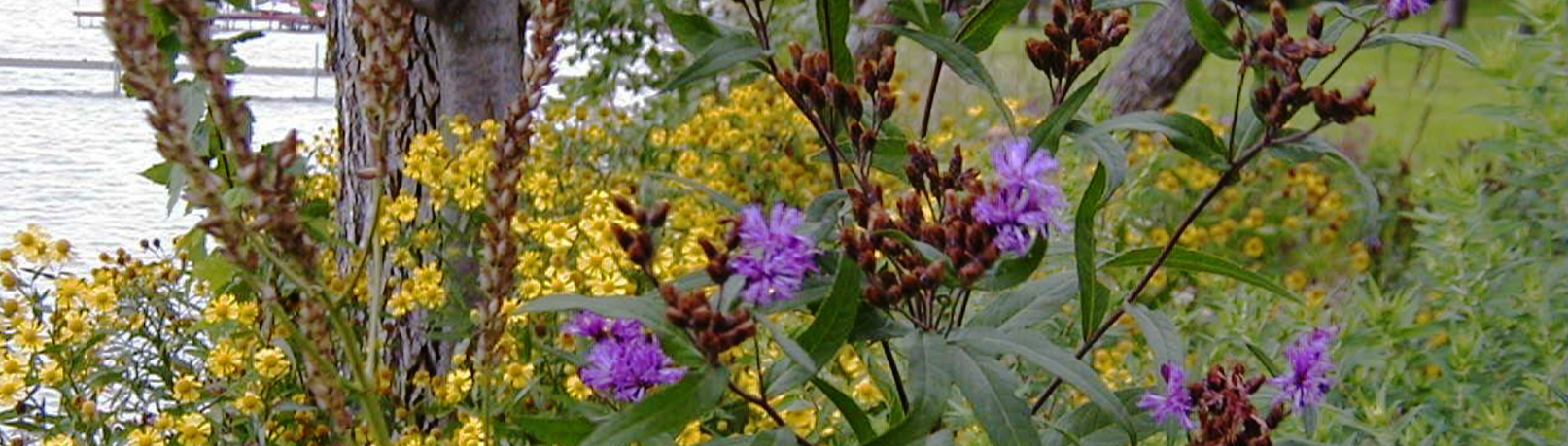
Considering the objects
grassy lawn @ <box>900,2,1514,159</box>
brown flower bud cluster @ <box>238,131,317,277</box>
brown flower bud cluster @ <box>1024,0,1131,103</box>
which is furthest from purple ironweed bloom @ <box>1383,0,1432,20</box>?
grassy lawn @ <box>900,2,1514,159</box>

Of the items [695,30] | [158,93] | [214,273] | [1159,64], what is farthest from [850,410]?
[1159,64]

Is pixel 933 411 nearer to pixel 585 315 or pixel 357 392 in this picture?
pixel 585 315

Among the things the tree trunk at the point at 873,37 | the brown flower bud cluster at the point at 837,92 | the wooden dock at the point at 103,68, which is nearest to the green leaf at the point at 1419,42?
the brown flower bud cluster at the point at 837,92

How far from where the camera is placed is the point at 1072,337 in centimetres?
153

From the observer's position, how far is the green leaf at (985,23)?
2.52 feet

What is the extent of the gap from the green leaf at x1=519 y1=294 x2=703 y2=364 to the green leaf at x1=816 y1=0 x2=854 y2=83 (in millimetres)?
162

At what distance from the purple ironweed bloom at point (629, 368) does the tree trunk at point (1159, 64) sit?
2.26m

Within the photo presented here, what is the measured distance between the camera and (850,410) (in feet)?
2.28

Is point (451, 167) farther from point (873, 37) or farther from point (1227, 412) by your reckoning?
point (873, 37)

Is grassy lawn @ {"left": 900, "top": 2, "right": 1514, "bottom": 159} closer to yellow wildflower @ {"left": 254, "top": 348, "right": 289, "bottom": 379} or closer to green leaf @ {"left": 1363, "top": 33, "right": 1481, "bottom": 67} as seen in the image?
yellow wildflower @ {"left": 254, "top": 348, "right": 289, "bottom": 379}

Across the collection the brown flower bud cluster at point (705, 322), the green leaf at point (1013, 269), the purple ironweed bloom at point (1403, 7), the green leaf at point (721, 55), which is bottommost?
the brown flower bud cluster at point (705, 322)

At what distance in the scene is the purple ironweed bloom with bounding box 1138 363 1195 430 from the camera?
677mm

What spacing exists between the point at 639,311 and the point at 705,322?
0.05 meters

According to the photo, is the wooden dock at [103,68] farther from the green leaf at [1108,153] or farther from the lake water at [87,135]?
the green leaf at [1108,153]
